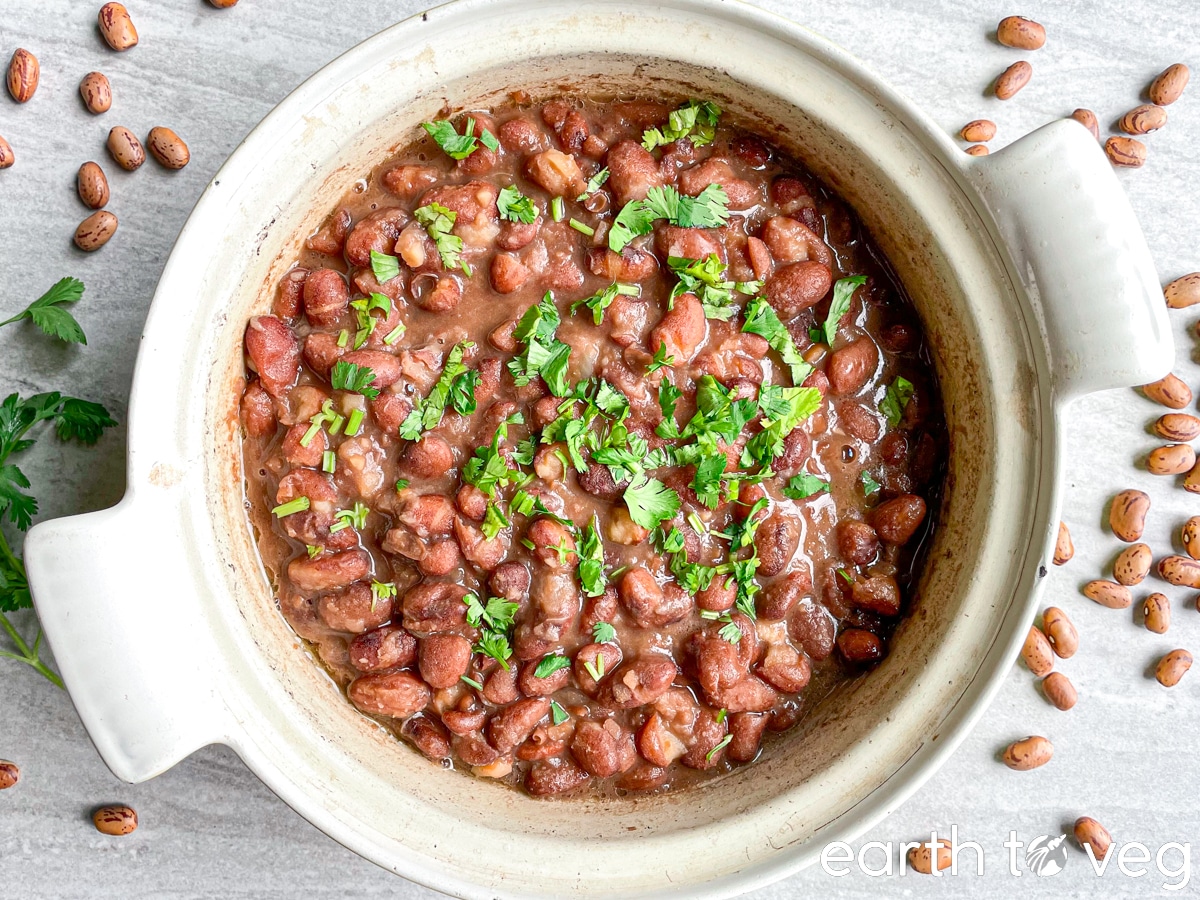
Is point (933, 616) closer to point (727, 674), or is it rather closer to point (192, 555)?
point (727, 674)

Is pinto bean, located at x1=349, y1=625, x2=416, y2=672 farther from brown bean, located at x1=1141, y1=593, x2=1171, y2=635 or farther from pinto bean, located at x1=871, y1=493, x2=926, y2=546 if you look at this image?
brown bean, located at x1=1141, y1=593, x2=1171, y2=635

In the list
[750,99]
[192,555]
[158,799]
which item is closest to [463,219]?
[750,99]

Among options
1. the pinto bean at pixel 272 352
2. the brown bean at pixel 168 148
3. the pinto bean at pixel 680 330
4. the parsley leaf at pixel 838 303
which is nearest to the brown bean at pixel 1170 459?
the parsley leaf at pixel 838 303

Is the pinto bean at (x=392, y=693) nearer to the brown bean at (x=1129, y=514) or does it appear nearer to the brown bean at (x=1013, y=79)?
the brown bean at (x=1129, y=514)

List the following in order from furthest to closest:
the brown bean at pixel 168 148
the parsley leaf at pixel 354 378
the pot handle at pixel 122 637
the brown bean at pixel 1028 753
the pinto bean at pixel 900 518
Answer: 1. the brown bean at pixel 1028 753
2. the brown bean at pixel 168 148
3. the pinto bean at pixel 900 518
4. the parsley leaf at pixel 354 378
5. the pot handle at pixel 122 637

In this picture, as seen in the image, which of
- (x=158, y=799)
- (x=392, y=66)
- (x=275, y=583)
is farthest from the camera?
(x=158, y=799)

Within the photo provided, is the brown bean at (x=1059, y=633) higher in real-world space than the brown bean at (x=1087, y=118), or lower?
lower
